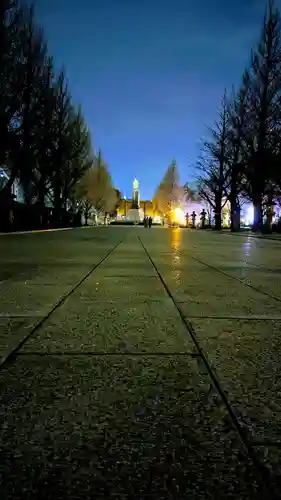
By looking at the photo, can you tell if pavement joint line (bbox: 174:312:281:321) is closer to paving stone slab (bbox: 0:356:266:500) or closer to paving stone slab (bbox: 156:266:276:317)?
paving stone slab (bbox: 156:266:276:317)

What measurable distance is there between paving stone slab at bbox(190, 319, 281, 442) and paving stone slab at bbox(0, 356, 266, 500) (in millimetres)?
123

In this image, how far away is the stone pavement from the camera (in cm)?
134

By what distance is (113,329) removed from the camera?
3.19 meters

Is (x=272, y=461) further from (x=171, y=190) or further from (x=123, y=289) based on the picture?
(x=171, y=190)

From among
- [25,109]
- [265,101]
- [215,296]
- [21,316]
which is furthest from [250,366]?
[265,101]

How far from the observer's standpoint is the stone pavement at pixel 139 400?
1345 millimetres

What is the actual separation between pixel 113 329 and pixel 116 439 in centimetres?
161

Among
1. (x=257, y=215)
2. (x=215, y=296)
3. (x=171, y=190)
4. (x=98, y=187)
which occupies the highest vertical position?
(x=171, y=190)

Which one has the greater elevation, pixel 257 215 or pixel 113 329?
pixel 257 215

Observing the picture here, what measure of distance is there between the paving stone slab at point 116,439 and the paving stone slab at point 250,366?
12 cm

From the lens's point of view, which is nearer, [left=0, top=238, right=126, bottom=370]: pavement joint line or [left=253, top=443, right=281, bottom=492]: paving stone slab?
[left=253, top=443, right=281, bottom=492]: paving stone slab

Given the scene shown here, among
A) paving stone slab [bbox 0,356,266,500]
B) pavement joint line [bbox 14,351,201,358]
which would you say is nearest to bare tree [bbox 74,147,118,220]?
pavement joint line [bbox 14,351,201,358]

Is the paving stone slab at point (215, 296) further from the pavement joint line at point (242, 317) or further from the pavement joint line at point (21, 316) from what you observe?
the pavement joint line at point (21, 316)

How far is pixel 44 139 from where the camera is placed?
2880cm
